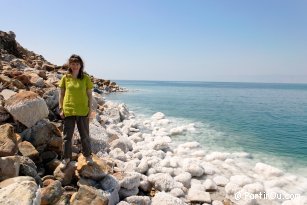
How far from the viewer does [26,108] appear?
6.90 metres

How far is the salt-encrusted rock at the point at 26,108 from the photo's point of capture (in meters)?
6.85

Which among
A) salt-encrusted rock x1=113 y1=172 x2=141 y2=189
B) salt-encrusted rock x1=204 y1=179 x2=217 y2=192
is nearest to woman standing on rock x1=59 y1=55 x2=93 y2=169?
salt-encrusted rock x1=113 y1=172 x2=141 y2=189

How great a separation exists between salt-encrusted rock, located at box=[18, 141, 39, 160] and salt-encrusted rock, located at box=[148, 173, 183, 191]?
111 inches

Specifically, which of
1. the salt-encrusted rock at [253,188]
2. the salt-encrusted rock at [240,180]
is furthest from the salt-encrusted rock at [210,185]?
the salt-encrusted rock at [253,188]

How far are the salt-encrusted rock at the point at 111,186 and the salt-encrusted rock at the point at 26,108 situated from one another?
2.39 metres

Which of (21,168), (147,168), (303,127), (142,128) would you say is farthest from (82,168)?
(303,127)

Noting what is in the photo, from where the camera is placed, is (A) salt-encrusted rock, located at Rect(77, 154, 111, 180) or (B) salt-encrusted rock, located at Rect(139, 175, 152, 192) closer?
(A) salt-encrusted rock, located at Rect(77, 154, 111, 180)

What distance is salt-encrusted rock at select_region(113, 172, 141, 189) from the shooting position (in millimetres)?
6338

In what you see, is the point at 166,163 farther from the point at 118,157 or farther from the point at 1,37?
the point at 1,37

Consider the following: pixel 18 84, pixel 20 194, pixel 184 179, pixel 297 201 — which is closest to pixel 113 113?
pixel 18 84

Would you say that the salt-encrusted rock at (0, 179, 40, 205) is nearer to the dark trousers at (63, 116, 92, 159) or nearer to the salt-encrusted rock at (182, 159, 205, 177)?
the dark trousers at (63, 116, 92, 159)

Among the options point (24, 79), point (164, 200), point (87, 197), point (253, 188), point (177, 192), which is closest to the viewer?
point (87, 197)

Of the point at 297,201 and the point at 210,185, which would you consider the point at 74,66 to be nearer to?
the point at 210,185

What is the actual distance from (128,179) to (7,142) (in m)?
2.57
